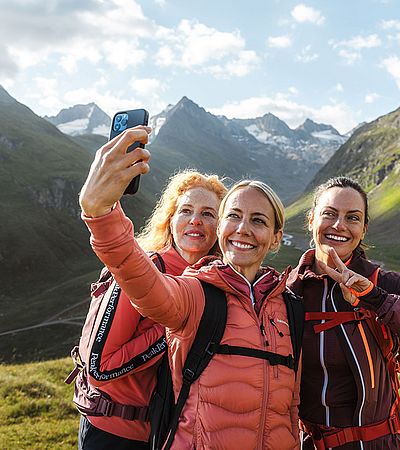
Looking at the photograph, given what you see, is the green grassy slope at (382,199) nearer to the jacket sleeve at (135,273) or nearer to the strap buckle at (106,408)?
the strap buckle at (106,408)

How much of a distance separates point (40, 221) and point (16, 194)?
1353cm

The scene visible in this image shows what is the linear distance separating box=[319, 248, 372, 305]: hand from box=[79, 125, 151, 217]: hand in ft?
9.42

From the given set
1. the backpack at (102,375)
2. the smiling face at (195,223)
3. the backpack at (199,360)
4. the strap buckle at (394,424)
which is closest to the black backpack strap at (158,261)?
the smiling face at (195,223)

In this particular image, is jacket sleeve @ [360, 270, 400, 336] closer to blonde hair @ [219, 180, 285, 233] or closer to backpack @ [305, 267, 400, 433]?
backpack @ [305, 267, 400, 433]

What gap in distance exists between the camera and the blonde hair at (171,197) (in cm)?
599

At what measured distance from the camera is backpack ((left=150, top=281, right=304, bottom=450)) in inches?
150

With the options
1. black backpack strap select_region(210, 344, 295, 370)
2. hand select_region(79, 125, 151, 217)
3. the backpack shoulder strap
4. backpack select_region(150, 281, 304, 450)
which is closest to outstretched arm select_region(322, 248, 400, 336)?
the backpack shoulder strap

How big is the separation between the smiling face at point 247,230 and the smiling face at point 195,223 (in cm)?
110

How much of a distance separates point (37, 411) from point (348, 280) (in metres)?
10.9

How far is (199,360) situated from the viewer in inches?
150

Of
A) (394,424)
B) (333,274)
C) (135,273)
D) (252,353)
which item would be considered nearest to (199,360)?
(252,353)

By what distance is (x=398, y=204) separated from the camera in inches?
5349

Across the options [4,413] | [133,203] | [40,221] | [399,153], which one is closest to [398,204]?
[399,153]

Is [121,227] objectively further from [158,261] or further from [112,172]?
[158,261]
